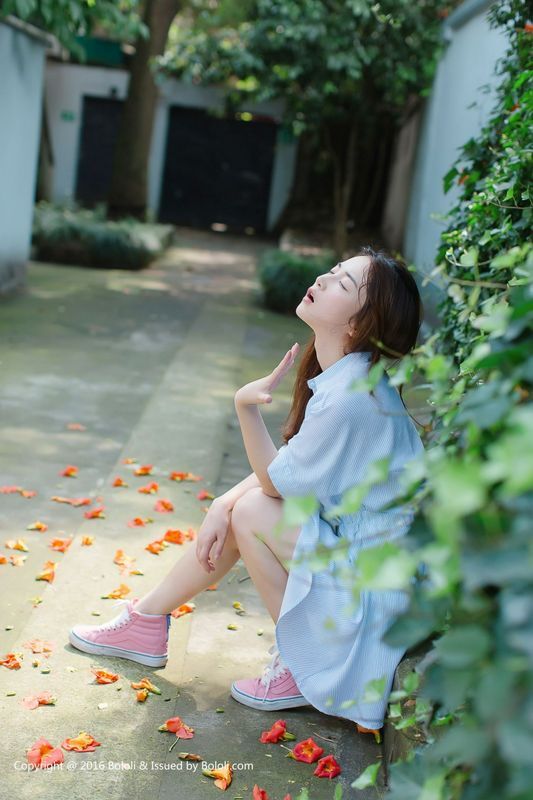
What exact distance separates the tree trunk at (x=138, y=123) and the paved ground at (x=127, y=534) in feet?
19.5

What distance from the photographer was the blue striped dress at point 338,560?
93.6 inches

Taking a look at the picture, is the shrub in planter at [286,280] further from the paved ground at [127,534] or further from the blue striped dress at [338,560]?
the blue striped dress at [338,560]

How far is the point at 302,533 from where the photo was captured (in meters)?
2.47

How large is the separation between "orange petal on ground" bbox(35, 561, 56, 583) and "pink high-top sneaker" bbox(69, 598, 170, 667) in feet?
1.52

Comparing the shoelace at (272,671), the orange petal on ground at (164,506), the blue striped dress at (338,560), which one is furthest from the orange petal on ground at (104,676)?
the orange petal on ground at (164,506)

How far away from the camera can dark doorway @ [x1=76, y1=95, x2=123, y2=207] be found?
19203 mm

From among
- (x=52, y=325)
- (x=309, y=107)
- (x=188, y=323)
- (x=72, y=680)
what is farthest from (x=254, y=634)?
(x=309, y=107)

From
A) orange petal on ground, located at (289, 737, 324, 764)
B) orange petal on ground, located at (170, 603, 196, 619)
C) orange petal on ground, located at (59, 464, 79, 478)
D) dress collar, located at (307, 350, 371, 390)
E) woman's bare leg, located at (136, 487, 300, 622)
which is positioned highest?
dress collar, located at (307, 350, 371, 390)

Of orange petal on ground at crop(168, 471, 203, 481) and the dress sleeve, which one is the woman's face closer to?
the dress sleeve

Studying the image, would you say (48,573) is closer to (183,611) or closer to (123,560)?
(123,560)

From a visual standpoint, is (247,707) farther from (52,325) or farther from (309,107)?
(309,107)

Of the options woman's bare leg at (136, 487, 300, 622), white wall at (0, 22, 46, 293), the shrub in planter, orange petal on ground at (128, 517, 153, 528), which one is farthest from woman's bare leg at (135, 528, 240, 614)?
the shrub in planter

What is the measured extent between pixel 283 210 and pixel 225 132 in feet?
6.38

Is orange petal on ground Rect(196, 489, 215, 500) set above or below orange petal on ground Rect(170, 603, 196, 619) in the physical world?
above
